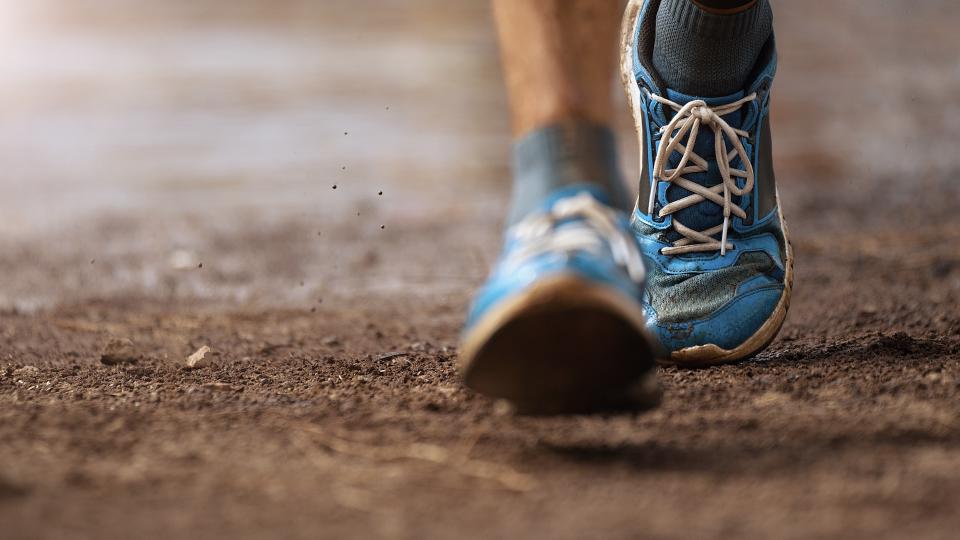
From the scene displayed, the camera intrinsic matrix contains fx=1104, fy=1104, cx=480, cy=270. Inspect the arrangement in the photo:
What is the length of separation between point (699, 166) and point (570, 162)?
0.53 meters

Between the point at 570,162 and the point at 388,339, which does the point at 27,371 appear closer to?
the point at 388,339

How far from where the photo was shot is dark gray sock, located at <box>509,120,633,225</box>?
4.61 feet

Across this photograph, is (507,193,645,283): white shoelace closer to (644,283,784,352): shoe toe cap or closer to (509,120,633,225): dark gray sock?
(509,120,633,225): dark gray sock

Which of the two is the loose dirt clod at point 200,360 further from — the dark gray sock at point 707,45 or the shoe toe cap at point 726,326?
the dark gray sock at point 707,45

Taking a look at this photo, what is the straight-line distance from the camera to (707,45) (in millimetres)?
1818

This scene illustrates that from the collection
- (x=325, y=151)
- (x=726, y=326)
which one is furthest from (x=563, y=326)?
(x=325, y=151)

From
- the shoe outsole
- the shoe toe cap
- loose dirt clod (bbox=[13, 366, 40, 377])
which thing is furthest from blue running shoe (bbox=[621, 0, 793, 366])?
loose dirt clod (bbox=[13, 366, 40, 377])

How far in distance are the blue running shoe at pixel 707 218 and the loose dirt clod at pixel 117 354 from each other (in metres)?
0.98

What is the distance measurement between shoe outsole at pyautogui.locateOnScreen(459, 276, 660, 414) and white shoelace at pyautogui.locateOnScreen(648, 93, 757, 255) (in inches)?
24.5

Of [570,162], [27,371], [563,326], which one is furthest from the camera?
[27,371]

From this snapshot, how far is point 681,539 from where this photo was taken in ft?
3.44

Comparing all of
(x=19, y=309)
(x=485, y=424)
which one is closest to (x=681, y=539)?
(x=485, y=424)

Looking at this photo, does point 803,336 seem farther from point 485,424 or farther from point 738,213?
point 485,424

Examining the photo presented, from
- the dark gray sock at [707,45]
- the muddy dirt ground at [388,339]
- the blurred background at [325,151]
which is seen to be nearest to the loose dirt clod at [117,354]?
the muddy dirt ground at [388,339]
